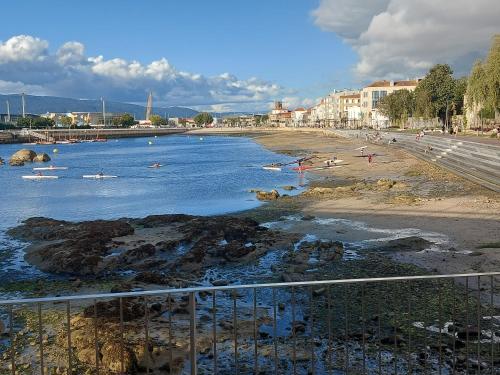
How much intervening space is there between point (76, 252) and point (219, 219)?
7130 millimetres

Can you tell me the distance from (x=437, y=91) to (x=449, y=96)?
250 centimetres

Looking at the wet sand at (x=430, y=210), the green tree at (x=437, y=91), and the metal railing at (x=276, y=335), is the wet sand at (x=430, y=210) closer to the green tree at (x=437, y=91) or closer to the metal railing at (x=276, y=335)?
the metal railing at (x=276, y=335)

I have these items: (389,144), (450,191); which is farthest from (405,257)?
(389,144)

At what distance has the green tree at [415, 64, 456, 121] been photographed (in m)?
102

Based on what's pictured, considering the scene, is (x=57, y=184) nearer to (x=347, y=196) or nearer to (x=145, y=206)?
(x=145, y=206)

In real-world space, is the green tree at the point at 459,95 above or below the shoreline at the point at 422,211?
above

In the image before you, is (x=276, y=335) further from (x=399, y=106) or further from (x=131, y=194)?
(x=399, y=106)

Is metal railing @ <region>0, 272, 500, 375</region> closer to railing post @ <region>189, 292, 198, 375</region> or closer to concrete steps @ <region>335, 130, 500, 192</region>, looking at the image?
railing post @ <region>189, 292, 198, 375</region>

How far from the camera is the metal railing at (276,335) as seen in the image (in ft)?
25.7

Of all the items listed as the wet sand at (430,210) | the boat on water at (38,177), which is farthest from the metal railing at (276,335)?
the boat on water at (38,177)

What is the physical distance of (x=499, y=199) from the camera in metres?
24.5

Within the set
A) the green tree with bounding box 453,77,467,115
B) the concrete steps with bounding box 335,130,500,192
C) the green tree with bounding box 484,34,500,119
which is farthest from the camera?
the green tree with bounding box 453,77,467,115

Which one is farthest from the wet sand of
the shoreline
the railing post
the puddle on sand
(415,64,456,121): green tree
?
(415,64,456,121): green tree

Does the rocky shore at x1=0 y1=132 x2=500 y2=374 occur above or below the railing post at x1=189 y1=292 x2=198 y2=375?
below
